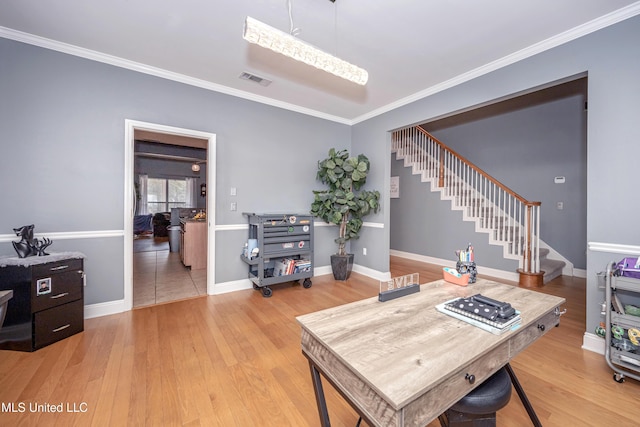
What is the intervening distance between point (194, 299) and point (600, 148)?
446 centimetres

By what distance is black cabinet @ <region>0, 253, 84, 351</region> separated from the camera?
212cm

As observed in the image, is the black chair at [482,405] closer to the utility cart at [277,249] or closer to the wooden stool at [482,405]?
the wooden stool at [482,405]

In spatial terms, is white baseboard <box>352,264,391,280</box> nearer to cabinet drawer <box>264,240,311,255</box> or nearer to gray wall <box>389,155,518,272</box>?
cabinet drawer <box>264,240,311,255</box>

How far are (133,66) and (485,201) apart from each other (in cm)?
572

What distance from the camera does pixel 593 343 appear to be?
2.18 metres

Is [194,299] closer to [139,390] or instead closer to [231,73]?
[139,390]

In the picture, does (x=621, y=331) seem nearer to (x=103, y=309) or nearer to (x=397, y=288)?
(x=397, y=288)

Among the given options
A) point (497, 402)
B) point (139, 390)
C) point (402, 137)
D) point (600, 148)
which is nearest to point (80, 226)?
point (139, 390)

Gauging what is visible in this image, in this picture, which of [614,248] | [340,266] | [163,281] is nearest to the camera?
[614,248]

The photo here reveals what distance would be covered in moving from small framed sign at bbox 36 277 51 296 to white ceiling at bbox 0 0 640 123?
2250mm

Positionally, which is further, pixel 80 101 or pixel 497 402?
pixel 80 101

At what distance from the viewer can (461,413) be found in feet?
3.51

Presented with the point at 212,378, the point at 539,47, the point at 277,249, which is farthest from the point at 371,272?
the point at 539,47

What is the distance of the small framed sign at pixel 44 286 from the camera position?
2188 millimetres
